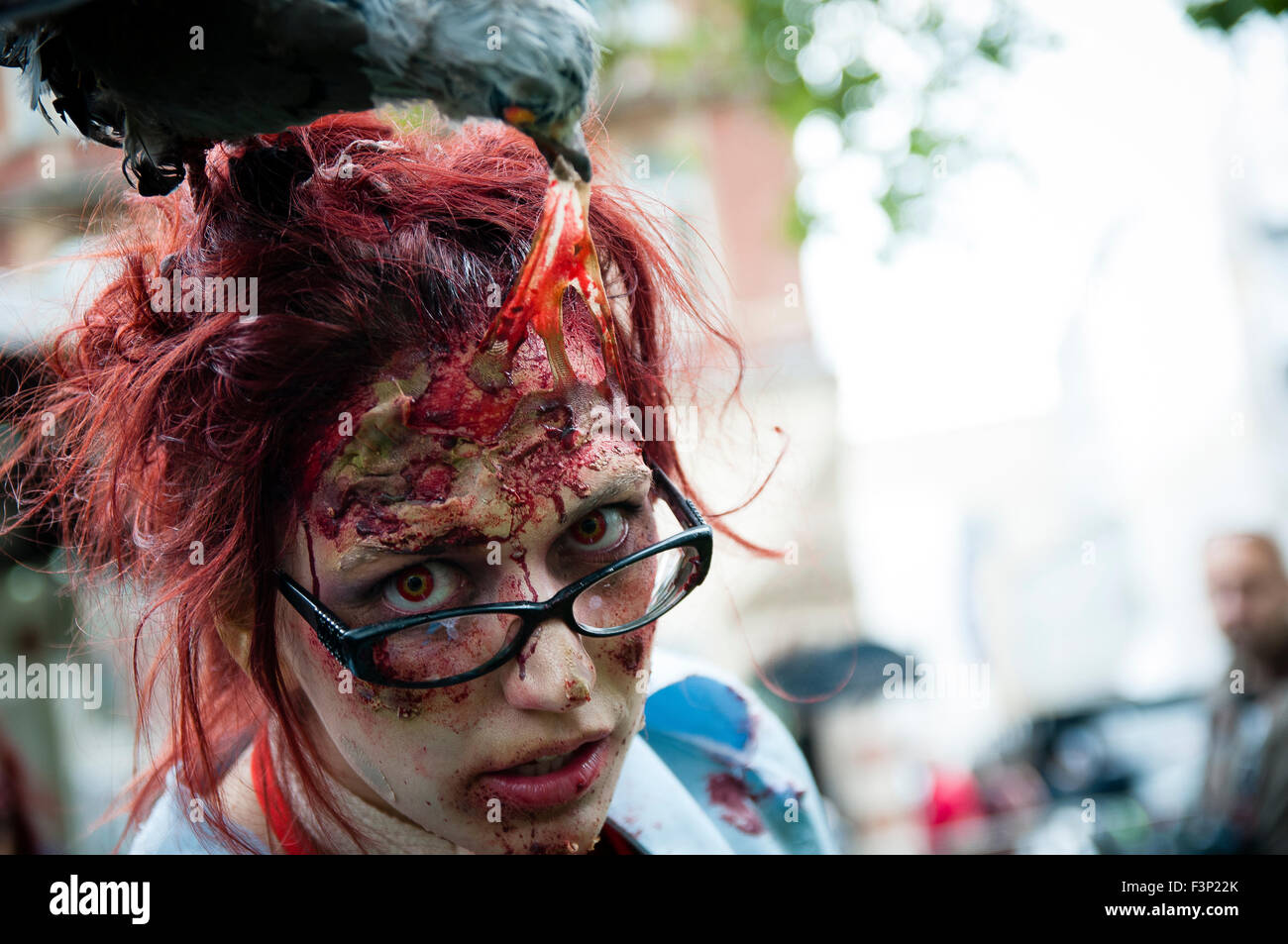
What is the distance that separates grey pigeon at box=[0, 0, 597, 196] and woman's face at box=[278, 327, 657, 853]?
0.33 metres

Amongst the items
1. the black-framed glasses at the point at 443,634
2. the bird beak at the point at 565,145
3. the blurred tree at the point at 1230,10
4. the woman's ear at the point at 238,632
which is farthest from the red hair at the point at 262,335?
the blurred tree at the point at 1230,10

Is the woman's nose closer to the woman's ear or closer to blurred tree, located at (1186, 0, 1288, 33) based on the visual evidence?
the woman's ear

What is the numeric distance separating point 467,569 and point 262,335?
36 cm

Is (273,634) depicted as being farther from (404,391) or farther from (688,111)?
(688,111)

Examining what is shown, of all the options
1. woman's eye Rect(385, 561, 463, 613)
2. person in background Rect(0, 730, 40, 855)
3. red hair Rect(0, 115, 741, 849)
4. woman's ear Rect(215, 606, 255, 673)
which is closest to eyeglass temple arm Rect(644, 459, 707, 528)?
red hair Rect(0, 115, 741, 849)

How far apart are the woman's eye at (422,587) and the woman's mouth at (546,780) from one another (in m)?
0.22

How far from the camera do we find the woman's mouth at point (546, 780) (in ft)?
3.72

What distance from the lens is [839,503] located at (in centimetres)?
983

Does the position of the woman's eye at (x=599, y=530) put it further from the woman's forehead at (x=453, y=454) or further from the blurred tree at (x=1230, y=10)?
the blurred tree at (x=1230, y=10)

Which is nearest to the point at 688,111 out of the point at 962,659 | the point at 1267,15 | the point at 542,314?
the point at 962,659

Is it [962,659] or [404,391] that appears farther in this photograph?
[962,659]

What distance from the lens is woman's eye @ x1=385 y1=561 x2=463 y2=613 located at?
1.11 metres

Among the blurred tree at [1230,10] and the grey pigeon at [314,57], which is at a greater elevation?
the blurred tree at [1230,10]

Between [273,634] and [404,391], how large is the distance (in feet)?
1.22
